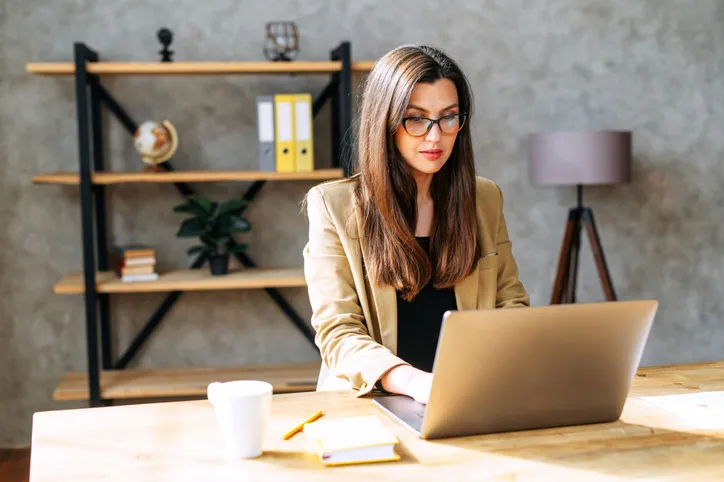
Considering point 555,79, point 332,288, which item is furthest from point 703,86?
point 332,288

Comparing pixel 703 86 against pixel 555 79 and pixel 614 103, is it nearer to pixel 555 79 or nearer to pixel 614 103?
pixel 614 103

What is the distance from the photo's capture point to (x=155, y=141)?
328 centimetres

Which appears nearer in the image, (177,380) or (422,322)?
(422,322)

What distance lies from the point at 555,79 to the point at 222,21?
155 cm

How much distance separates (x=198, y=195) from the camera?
3.44 meters

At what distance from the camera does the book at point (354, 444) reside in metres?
1.12

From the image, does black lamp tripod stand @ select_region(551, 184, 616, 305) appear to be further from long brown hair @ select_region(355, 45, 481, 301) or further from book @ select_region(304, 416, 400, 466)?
book @ select_region(304, 416, 400, 466)

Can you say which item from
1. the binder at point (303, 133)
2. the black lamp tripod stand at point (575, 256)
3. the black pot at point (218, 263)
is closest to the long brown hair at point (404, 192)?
the binder at point (303, 133)

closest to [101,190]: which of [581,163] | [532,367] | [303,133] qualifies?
[303,133]

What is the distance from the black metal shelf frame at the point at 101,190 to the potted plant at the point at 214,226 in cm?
24

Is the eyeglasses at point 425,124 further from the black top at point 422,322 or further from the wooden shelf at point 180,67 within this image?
the wooden shelf at point 180,67

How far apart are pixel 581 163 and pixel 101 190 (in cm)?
205

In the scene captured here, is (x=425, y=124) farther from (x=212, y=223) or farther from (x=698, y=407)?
(x=212, y=223)

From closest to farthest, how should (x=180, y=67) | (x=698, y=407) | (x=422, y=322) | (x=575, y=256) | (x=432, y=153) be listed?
(x=698, y=407) → (x=432, y=153) → (x=422, y=322) → (x=180, y=67) → (x=575, y=256)
